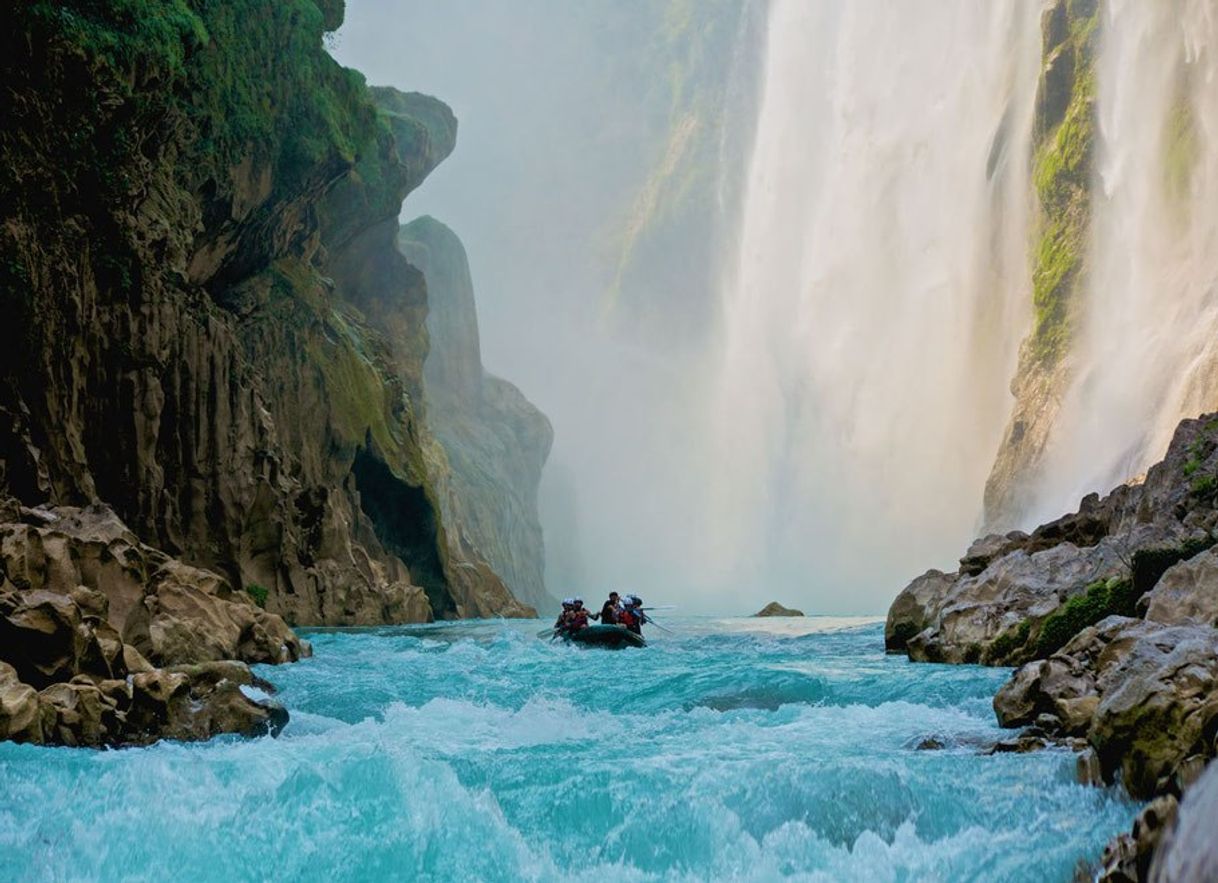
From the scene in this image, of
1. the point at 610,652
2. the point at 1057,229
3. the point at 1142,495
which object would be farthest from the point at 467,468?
the point at 1142,495

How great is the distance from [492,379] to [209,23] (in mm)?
87276

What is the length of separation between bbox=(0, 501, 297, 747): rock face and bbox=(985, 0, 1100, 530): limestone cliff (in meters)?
50.3

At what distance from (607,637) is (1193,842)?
20376 millimetres

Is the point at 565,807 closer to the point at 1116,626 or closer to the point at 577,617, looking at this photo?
the point at 1116,626

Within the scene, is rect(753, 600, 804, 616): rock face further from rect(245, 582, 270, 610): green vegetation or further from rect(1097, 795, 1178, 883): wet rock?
rect(1097, 795, 1178, 883): wet rock

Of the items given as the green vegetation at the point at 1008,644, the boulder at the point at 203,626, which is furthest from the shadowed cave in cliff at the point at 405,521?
the green vegetation at the point at 1008,644

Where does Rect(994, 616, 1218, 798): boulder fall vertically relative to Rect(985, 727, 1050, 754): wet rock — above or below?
above

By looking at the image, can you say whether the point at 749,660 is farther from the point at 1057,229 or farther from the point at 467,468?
the point at 467,468

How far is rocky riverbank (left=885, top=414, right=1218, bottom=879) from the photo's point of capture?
21.7ft

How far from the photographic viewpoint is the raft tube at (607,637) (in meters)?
24.3

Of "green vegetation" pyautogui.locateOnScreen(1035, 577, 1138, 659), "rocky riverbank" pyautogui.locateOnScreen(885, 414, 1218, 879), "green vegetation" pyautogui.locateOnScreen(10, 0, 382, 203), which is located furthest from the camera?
"green vegetation" pyautogui.locateOnScreen(10, 0, 382, 203)

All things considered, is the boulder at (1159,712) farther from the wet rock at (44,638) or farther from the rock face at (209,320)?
the rock face at (209,320)

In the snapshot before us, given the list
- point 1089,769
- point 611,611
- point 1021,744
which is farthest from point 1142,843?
point 611,611

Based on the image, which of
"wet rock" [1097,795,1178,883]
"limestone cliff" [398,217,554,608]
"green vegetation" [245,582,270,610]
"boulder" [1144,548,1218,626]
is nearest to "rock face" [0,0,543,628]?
"green vegetation" [245,582,270,610]
